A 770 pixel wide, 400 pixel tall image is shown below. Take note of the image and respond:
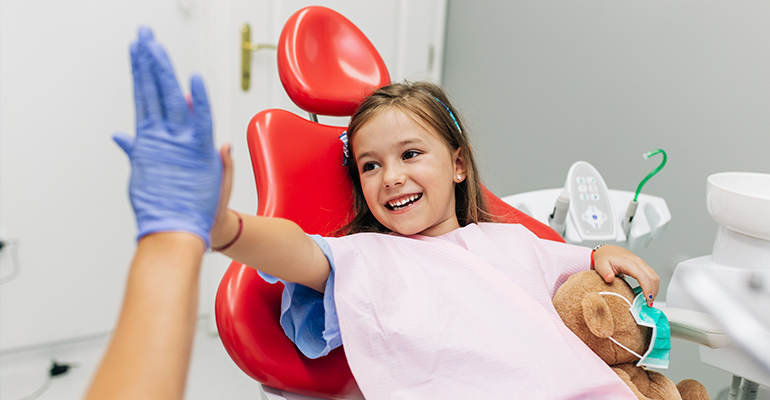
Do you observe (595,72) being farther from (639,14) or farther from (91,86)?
(91,86)

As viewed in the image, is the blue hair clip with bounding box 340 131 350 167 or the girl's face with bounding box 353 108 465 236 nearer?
the girl's face with bounding box 353 108 465 236

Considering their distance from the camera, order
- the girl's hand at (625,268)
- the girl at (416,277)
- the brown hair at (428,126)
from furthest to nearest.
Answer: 1. the brown hair at (428,126)
2. the girl's hand at (625,268)
3. the girl at (416,277)

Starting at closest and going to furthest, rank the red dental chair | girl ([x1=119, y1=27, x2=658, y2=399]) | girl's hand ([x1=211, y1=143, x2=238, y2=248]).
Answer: girl's hand ([x1=211, y1=143, x2=238, y2=248])
girl ([x1=119, y1=27, x2=658, y2=399])
the red dental chair

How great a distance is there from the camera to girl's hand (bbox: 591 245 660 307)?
881 mm

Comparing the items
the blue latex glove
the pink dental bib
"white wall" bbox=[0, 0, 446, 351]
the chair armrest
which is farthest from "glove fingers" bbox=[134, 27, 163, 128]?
"white wall" bbox=[0, 0, 446, 351]

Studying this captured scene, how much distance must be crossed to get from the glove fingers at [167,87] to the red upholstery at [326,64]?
1.91 feet

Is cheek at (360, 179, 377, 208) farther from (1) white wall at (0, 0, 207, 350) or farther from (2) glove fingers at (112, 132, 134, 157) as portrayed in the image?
(1) white wall at (0, 0, 207, 350)

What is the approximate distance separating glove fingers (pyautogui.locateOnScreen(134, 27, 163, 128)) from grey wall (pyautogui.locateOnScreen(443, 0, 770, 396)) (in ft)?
2.65

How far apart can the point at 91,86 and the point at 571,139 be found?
154cm

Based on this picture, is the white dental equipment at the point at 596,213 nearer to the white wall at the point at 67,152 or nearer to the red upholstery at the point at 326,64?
the red upholstery at the point at 326,64

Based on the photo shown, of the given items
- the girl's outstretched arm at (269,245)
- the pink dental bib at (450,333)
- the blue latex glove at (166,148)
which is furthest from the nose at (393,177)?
the blue latex glove at (166,148)

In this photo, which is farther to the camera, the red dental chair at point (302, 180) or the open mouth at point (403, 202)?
the open mouth at point (403, 202)

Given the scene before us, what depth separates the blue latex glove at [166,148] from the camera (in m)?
0.48

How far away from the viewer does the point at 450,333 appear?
738 mm
